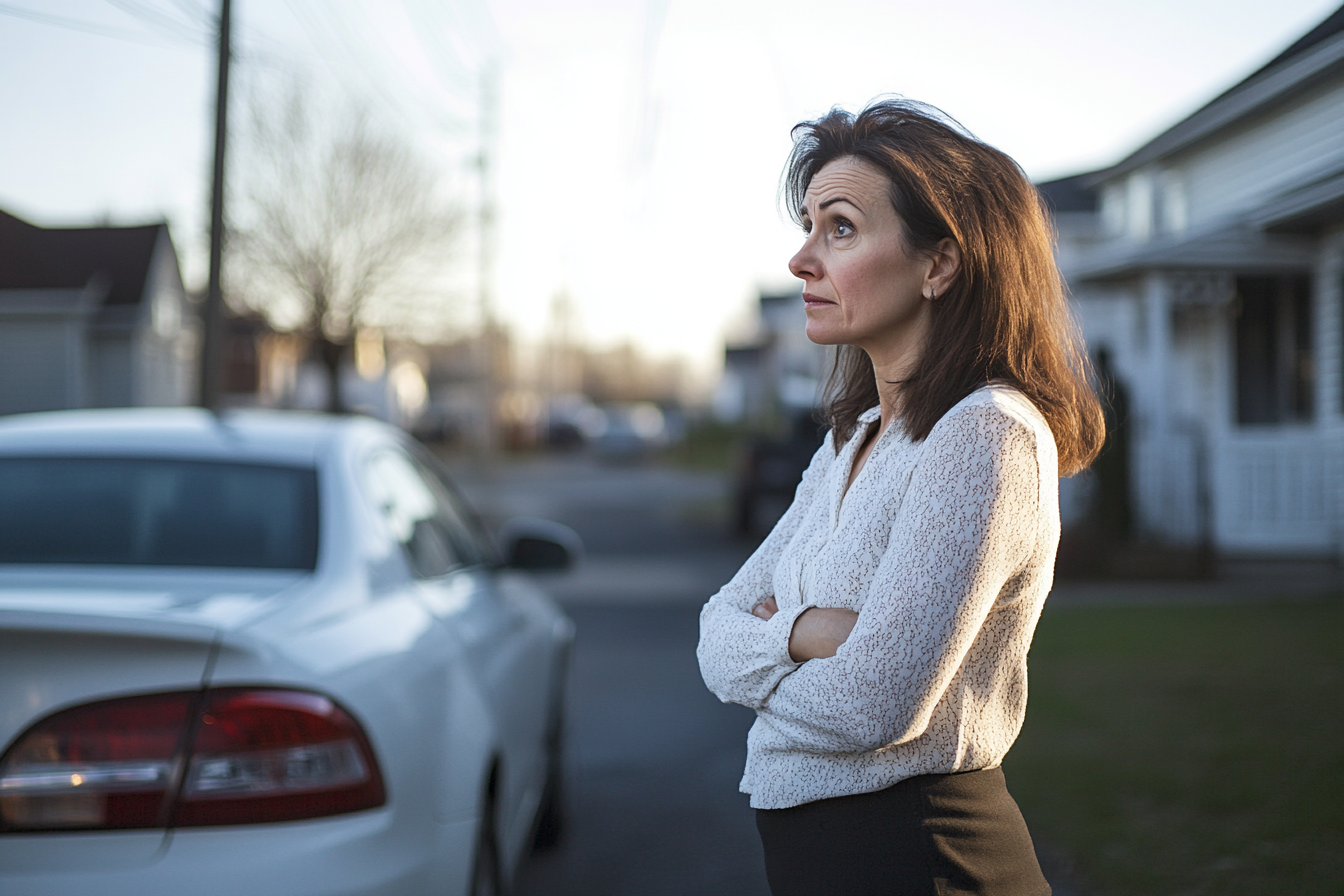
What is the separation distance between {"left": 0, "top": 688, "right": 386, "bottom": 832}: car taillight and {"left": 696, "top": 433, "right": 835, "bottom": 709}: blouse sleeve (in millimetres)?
790

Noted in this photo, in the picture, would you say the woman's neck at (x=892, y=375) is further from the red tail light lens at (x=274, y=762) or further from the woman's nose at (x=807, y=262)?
the red tail light lens at (x=274, y=762)

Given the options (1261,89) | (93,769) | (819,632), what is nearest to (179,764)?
(93,769)

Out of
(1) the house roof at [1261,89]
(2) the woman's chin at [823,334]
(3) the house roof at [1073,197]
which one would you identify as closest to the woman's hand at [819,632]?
(2) the woman's chin at [823,334]

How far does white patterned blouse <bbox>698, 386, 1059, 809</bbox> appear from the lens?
1.49 metres

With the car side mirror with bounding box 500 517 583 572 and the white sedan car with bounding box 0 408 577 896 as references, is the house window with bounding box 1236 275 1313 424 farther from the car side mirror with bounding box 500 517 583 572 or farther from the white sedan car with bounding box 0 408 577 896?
the white sedan car with bounding box 0 408 577 896

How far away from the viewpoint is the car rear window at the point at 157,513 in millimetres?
2811

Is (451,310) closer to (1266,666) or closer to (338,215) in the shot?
(338,215)

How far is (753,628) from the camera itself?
1796mm

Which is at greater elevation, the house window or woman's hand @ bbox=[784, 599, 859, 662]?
the house window

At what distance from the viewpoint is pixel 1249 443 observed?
12.8 m

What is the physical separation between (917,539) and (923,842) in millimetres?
425

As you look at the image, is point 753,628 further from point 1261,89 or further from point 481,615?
point 1261,89

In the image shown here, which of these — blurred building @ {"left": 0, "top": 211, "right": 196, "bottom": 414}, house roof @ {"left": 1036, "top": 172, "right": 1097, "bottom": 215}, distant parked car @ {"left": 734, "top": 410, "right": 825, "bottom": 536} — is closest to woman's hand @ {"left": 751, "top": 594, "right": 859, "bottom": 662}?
blurred building @ {"left": 0, "top": 211, "right": 196, "bottom": 414}

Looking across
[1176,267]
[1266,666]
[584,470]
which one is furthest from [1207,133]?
[584,470]
